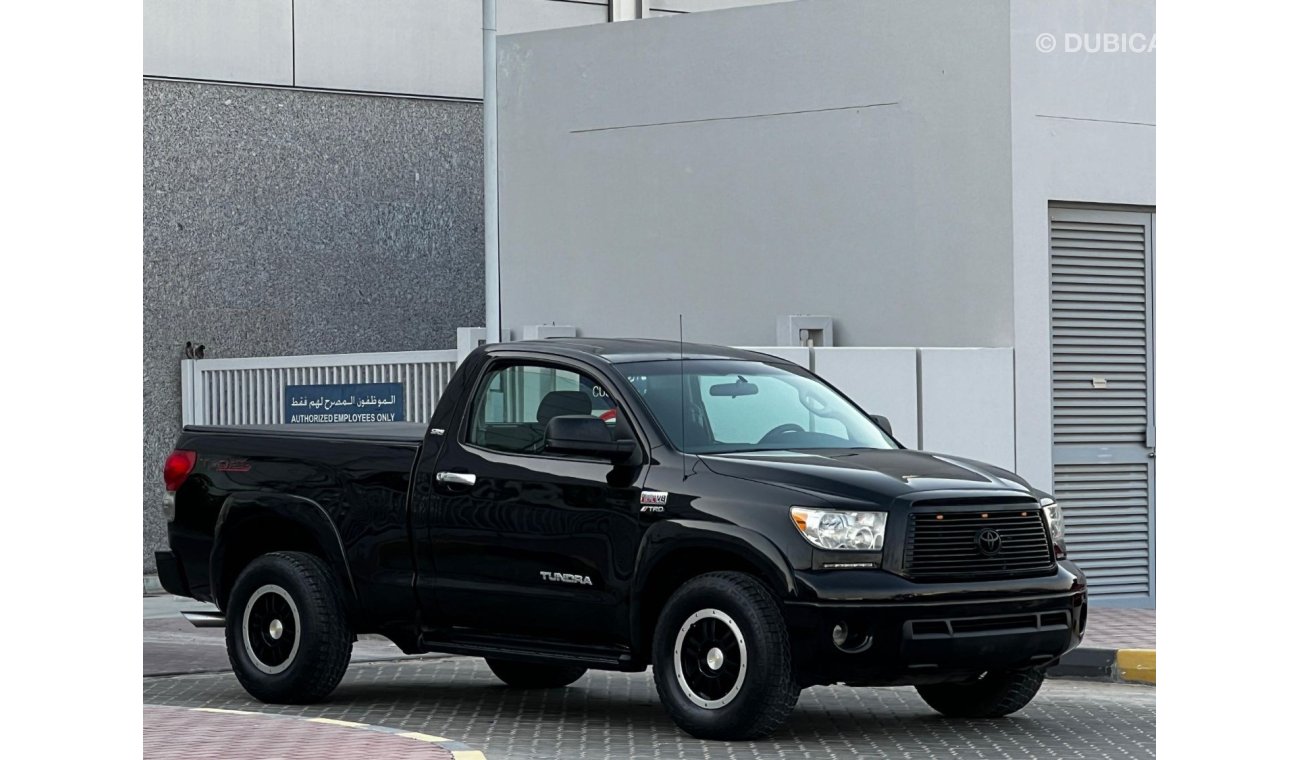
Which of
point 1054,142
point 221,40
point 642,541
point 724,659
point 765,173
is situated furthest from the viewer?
point 221,40

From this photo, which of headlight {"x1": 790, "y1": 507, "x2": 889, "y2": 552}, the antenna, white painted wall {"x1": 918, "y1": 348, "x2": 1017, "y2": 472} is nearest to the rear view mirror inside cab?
the antenna

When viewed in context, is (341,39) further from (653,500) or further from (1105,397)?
(653,500)

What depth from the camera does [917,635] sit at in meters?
9.20

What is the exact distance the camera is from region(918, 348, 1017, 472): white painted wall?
1661 centimetres

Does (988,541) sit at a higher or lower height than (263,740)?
higher

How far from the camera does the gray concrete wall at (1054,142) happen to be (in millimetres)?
17000

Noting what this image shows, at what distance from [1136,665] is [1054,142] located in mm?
5759

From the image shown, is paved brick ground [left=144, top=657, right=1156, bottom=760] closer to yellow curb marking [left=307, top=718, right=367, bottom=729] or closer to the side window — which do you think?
yellow curb marking [left=307, top=718, right=367, bottom=729]

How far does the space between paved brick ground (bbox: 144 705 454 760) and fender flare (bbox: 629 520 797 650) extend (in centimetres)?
139

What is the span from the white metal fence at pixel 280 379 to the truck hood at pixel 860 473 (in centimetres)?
715

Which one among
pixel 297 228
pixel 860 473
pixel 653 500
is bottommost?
pixel 653 500

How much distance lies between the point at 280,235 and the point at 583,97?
13.0 ft


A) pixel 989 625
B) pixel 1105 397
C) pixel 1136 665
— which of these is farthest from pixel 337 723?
pixel 1105 397

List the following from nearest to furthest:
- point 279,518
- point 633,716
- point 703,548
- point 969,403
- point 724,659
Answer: point 724,659 → point 703,548 → point 633,716 → point 279,518 → point 969,403
